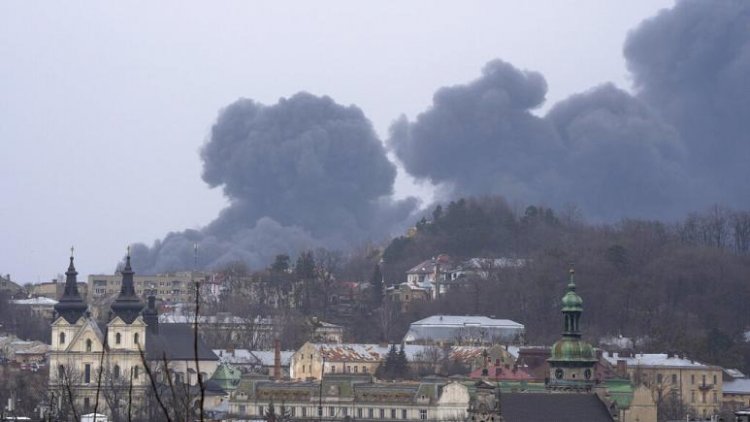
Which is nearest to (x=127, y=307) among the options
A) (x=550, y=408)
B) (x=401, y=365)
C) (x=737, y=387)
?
(x=401, y=365)

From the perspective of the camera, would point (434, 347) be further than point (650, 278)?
No

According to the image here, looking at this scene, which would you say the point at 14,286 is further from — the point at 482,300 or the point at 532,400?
the point at 532,400

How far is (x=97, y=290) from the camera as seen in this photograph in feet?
502

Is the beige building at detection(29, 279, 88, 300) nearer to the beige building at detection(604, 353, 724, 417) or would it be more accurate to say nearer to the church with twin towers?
the church with twin towers

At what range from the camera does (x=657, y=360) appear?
94125 millimetres

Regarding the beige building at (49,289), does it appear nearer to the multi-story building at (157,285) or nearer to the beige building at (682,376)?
the multi-story building at (157,285)

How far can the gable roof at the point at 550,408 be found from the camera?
5584 centimetres

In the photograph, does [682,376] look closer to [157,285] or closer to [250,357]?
[250,357]

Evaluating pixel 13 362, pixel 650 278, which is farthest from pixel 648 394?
pixel 650 278

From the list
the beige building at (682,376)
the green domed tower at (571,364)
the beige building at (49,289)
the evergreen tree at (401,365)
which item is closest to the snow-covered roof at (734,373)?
the beige building at (682,376)

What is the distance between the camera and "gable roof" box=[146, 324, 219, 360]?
93688 mm

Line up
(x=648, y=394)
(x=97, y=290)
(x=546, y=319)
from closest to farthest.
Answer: (x=648, y=394) → (x=546, y=319) → (x=97, y=290)

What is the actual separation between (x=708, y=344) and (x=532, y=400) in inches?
1876

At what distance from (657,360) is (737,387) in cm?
378
